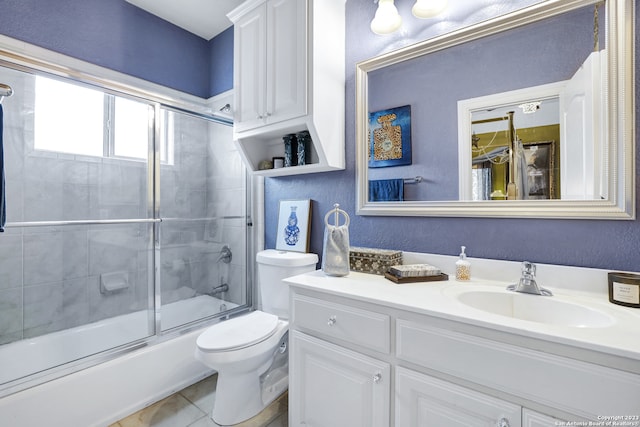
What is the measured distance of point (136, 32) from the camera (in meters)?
2.18

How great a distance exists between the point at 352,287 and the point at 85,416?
1.50m

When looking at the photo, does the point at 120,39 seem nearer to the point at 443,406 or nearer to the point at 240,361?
the point at 240,361

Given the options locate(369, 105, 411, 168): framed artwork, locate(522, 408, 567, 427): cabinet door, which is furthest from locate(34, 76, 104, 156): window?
locate(522, 408, 567, 427): cabinet door

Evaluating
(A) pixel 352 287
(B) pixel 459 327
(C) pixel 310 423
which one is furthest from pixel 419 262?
(C) pixel 310 423

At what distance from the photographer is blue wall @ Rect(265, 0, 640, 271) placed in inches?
44.1

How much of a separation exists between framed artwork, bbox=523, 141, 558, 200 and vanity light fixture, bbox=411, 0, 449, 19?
740 millimetres

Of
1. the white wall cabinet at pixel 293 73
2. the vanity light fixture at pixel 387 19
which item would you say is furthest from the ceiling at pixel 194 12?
the vanity light fixture at pixel 387 19

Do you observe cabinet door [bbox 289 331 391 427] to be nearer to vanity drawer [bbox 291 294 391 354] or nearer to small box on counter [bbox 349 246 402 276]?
vanity drawer [bbox 291 294 391 354]

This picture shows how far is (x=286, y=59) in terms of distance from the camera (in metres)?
1.65

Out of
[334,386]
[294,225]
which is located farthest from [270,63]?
[334,386]

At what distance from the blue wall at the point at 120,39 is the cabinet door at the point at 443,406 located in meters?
2.43

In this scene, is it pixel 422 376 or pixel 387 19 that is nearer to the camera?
pixel 422 376

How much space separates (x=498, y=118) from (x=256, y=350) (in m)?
1.57

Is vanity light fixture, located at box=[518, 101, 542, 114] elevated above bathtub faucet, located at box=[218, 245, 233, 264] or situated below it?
above
